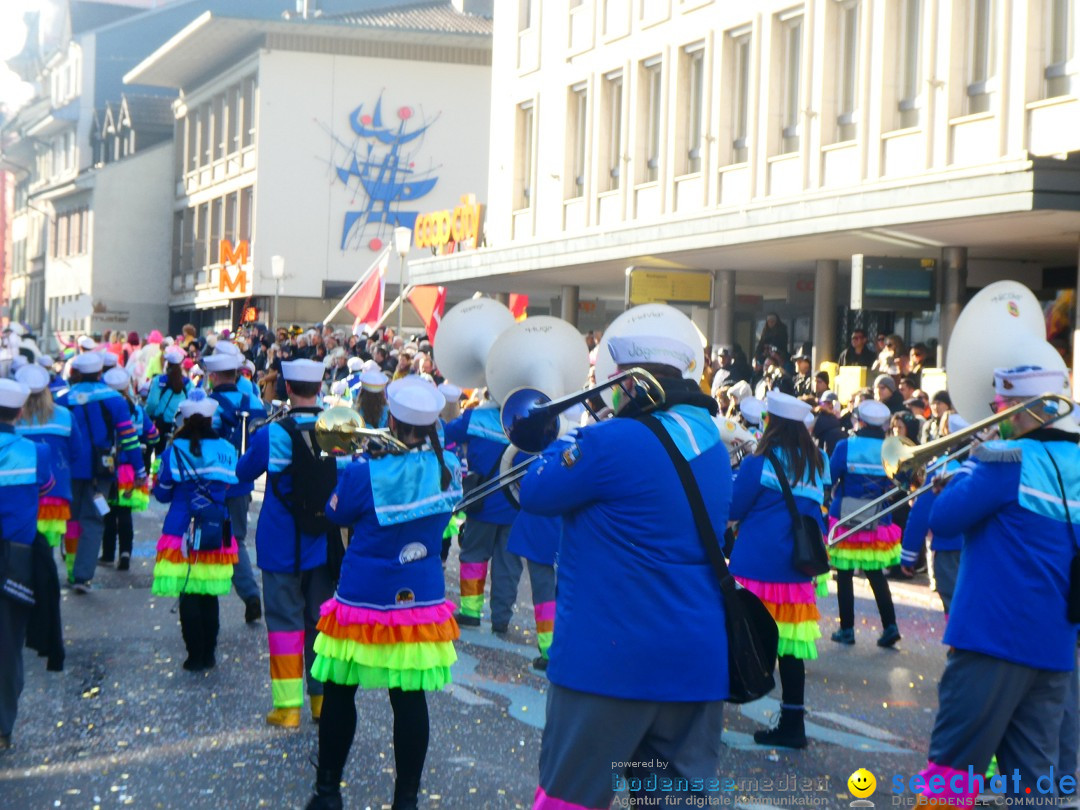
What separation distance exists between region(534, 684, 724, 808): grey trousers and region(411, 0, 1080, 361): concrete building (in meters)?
12.3

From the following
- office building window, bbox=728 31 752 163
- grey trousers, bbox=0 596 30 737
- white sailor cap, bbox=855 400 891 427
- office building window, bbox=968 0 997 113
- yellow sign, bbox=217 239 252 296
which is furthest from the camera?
yellow sign, bbox=217 239 252 296

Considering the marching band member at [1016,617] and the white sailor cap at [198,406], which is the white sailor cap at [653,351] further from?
the white sailor cap at [198,406]

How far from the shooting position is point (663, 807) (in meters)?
4.53

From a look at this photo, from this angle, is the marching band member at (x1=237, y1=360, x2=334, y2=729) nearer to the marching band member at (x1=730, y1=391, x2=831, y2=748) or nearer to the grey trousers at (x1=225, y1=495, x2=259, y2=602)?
the marching band member at (x1=730, y1=391, x2=831, y2=748)

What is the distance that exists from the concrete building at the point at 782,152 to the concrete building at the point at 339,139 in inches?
587

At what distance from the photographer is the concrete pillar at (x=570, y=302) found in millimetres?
31516

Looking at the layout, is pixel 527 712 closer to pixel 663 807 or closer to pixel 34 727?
pixel 34 727

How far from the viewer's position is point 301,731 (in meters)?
7.54

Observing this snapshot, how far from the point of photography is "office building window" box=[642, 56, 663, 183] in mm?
27312

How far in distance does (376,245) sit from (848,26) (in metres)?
27.6

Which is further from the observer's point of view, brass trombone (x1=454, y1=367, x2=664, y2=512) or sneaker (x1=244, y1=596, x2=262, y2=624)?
sneaker (x1=244, y1=596, x2=262, y2=624)

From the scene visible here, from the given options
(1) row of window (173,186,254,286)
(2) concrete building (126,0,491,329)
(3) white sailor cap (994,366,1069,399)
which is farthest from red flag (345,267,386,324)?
(3) white sailor cap (994,366,1069,399)

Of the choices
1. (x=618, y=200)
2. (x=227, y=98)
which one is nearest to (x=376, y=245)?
(x=227, y=98)

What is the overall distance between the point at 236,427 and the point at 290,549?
5433mm
